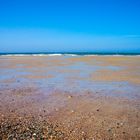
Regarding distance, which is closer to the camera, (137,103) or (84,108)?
(84,108)

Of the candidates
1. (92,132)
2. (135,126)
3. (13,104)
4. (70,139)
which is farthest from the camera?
(13,104)

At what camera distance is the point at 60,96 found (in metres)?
9.41

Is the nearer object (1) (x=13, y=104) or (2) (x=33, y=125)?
(2) (x=33, y=125)

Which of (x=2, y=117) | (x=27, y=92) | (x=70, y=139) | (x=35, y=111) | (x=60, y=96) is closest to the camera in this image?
(x=70, y=139)

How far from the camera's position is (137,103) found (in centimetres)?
829

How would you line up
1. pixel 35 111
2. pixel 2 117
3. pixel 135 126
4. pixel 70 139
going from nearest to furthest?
pixel 70 139 < pixel 135 126 < pixel 2 117 < pixel 35 111

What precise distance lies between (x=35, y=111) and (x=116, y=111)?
2536mm

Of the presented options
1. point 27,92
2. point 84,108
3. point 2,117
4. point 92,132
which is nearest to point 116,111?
point 84,108

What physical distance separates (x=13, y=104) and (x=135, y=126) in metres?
4.21

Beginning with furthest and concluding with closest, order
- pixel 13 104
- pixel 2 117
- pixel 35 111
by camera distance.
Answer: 1. pixel 13 104
2. pixel 35 111
3. pixel 2 117

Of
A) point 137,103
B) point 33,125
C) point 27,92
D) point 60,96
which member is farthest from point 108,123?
point 27,92

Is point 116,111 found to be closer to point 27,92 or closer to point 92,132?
point 92,132

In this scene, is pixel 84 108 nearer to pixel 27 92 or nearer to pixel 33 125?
pixel 33 125

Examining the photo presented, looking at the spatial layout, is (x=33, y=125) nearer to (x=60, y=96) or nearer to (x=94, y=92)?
(x=60, y=96)
